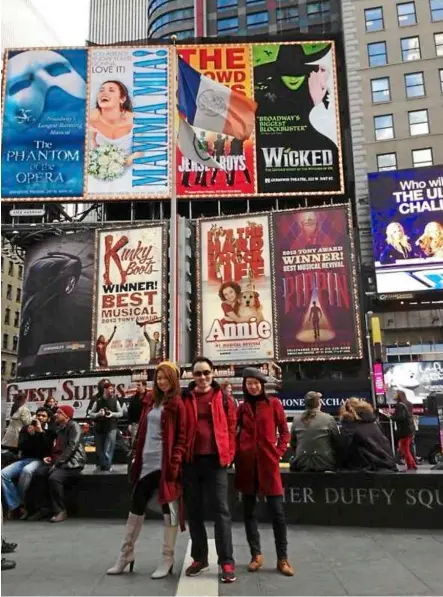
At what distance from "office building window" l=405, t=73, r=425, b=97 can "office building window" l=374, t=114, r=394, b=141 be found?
2.50 metres

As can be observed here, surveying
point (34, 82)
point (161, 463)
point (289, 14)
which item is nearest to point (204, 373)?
point (161, 463)

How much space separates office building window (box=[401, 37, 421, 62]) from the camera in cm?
4343

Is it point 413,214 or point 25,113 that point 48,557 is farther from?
point 25,113

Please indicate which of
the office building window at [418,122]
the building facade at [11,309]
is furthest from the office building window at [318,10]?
the building facade at [11,309]

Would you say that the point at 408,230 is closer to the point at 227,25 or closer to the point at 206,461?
the point at 206,461

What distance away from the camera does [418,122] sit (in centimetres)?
4203

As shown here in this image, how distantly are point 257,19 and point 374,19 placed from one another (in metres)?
24.9

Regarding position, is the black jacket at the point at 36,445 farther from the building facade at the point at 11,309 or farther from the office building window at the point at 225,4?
the office building window at the point at 225,4

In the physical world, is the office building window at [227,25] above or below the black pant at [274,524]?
above

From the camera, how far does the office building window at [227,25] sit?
66.9 m

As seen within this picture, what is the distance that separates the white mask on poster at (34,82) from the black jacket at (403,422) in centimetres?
3097

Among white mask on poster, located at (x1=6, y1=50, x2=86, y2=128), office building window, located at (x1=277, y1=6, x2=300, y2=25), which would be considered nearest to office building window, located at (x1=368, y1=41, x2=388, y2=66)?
white mask on poster, located at (x1=6, y1=50, x2=86, y2=128)

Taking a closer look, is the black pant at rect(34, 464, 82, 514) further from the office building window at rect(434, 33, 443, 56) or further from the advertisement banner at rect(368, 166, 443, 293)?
the office building window at rect(434, 33, 443, 56)

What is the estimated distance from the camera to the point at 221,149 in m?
34.7
